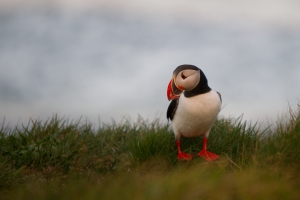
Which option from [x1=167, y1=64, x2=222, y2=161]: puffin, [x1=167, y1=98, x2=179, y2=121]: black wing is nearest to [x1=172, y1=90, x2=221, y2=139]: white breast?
[x1=167, y1=64, x2=222, y2=161]: puffin

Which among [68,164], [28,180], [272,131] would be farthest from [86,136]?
[272,131]

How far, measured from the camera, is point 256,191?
3834mm

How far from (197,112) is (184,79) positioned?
0.49m

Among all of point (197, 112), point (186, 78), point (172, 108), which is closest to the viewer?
point (186, 78)

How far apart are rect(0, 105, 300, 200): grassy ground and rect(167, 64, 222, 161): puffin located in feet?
1.41

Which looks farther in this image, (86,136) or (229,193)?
(86,136)

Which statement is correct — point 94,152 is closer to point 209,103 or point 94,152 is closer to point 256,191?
point 209,103

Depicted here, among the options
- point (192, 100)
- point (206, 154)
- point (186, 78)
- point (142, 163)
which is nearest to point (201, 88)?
point (192, 100)

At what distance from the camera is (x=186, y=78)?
5.76m

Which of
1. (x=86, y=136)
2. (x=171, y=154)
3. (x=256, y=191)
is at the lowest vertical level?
(x=256, y=191)

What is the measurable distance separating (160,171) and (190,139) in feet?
2.98

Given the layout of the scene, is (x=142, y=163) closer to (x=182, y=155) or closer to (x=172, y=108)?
(x=182, y=155)

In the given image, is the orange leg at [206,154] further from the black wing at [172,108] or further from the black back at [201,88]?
the black back at [201,88]

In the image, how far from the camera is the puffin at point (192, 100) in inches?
228
